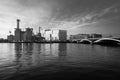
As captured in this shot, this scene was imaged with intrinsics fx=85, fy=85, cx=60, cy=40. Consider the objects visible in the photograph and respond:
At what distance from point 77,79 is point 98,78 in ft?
7.66

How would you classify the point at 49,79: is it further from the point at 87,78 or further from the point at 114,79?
the point at 114,79

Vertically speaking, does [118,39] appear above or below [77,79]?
above

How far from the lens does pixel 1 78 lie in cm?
927

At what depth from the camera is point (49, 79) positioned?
9.04 meters

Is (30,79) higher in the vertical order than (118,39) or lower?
lower

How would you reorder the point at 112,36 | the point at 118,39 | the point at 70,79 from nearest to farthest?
the point at 70,79, the point at 118,39, the point at 112,36

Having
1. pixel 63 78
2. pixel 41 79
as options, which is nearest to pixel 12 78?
pixel 41 79

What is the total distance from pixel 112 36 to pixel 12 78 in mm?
104867

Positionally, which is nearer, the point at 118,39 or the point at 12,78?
the point at 12,78

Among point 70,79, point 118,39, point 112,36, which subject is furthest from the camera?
point 112,36

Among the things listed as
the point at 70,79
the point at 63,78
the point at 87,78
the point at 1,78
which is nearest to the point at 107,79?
the point at 87,78

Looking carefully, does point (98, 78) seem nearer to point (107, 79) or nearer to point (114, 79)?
point (107, 79)

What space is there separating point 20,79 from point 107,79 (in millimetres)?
9126

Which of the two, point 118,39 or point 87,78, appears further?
point 118,39
